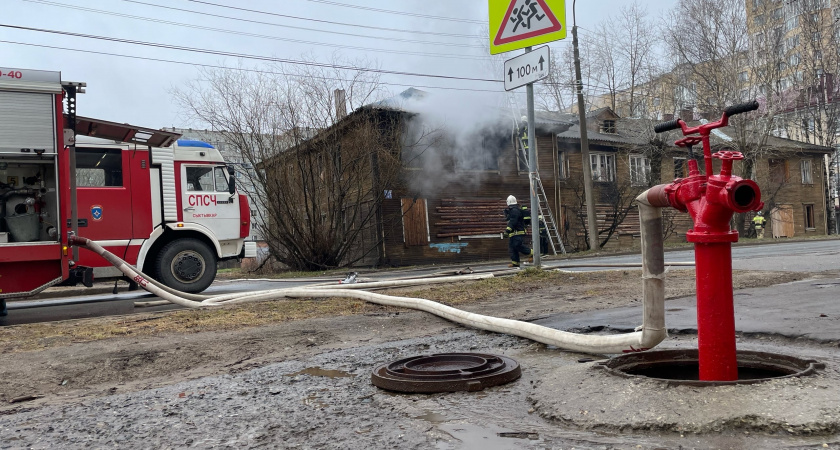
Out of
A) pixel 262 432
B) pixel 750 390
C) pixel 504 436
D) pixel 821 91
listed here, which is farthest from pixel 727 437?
pixel 821 91

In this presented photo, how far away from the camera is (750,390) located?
8.39 feet

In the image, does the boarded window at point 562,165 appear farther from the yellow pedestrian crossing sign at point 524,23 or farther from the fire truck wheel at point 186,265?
the yellow pedestrian crossing sign at point 524,23

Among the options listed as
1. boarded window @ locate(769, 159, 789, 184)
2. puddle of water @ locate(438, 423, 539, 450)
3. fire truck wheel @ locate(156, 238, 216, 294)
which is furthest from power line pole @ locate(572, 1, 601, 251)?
puddle of water @ locate(438, 423, 539, 450)

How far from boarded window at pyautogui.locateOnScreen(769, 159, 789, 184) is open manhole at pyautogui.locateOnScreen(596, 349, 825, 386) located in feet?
128

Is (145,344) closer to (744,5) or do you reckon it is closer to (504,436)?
(504,436)

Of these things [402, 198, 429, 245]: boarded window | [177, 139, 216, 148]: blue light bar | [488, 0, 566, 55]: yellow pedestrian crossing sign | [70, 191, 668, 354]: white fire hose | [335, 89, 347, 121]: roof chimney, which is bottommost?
[70, 191, 668, 354]: white fire hose

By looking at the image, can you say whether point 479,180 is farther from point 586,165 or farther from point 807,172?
point 807,172

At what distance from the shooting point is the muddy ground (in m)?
2.63

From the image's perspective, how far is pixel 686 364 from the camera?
11.2ft

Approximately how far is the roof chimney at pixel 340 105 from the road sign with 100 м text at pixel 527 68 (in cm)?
1135

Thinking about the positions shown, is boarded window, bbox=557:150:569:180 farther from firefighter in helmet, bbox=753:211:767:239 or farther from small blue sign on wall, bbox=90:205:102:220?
small blue sign on wall, bbox=90:205:102:220

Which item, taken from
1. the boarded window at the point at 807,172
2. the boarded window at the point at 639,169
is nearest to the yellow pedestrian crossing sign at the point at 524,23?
the boarded window at the point at 639,169

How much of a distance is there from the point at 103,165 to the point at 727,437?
1032 cm

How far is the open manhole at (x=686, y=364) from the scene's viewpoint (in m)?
3.15
